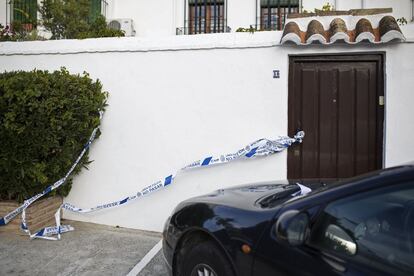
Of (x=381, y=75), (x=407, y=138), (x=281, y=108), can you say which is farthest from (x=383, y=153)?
(x=281, y=108)

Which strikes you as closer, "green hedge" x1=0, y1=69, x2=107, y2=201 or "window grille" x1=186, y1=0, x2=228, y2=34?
"green hedge" x1=0, y1=69, x2=107, y2=201

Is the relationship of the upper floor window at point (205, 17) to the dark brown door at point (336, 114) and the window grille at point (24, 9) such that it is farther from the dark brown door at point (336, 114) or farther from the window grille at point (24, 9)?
the dark brown door at point (336, 114)

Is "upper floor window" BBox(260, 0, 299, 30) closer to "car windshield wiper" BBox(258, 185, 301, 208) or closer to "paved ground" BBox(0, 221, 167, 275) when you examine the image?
"paved ground" BBox(0, 221, 167, 275)

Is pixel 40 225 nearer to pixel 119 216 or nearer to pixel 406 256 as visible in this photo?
pixel 119 216

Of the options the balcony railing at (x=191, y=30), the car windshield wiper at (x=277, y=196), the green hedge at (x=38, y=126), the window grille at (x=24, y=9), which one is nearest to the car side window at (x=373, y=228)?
the car windshield wiper at (x=277, y=196)

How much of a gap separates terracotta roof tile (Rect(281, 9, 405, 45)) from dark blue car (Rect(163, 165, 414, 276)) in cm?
310

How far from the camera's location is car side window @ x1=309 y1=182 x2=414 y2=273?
2.29 metres

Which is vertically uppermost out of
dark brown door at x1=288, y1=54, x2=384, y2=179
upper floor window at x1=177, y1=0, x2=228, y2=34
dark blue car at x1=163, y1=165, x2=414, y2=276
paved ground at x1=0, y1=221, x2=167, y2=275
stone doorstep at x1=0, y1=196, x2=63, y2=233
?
upper floor window at x1=177, y1=0, x2=228, y2=34

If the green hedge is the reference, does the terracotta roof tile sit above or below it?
above

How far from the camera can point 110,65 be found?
651 cm

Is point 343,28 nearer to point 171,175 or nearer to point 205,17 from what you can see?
point 171,175

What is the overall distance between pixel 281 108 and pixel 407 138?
162 cm

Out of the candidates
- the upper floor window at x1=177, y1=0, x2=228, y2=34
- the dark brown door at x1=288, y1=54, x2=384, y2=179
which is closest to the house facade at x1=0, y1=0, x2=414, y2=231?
the dark brown door at x1=288, y1=54, x2=384, y2=179

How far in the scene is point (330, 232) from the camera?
8.13ft
